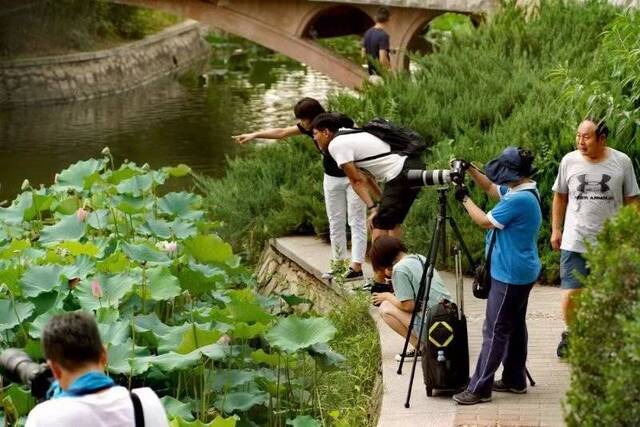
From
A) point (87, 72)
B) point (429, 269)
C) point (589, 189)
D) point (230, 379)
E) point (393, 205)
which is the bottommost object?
point (87, 72)

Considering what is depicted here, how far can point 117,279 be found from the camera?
9.49 meters

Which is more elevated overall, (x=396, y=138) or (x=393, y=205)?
(x=396, y=138)

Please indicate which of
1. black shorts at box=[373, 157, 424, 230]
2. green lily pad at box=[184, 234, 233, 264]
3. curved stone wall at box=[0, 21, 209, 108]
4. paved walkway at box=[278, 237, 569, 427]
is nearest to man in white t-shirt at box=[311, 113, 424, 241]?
black shorts at box=[373, 157, 424, 230]

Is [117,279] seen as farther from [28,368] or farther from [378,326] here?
[28,368]

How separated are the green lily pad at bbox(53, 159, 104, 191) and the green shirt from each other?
5.60 m

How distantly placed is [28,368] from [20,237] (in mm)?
7808

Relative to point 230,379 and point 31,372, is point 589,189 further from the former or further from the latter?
point 31,372

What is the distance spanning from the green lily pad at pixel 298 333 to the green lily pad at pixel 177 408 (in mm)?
653

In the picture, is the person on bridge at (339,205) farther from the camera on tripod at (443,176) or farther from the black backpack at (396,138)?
the camera on tripod at (443,176)

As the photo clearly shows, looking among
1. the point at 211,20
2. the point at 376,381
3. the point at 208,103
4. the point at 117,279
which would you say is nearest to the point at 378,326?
the point at 376,381

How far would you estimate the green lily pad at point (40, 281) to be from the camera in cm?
959

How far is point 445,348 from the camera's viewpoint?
813 cm

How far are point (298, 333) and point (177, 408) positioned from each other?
0.91 m

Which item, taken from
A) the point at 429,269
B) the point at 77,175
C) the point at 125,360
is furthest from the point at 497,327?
the point at 77,175
